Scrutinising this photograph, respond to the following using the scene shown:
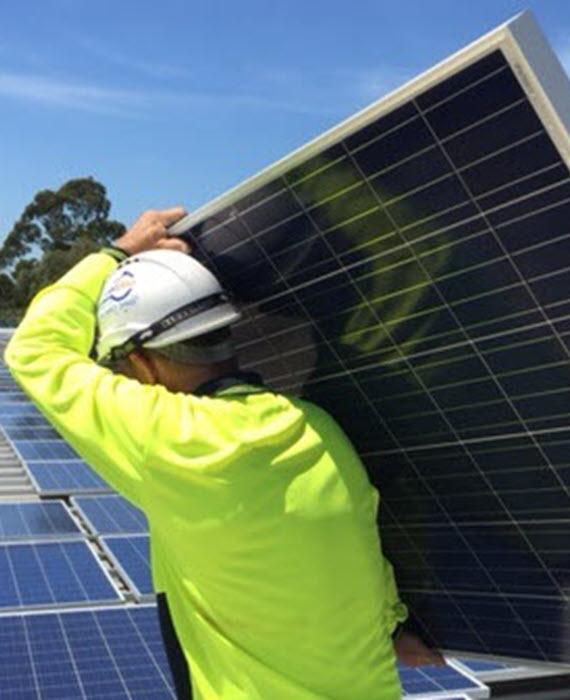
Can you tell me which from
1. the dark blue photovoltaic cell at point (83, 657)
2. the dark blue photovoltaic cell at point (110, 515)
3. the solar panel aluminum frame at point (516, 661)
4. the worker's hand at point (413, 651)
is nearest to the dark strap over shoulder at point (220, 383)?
the worker's hand at point (413, 651)

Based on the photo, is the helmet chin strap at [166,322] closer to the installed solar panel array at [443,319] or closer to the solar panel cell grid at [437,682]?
the installed solar panel array at [443,319]

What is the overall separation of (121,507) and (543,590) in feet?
26.6

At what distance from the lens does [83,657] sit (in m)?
6.84

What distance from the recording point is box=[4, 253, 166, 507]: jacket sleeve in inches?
104

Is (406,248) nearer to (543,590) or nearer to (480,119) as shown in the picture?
(480,119)

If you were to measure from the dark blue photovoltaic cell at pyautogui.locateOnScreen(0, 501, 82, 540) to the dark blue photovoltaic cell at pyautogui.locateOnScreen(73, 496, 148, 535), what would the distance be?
0.61 feet

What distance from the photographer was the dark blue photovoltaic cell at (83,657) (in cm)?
634

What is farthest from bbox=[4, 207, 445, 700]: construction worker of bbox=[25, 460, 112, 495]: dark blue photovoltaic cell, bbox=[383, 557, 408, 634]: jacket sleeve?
bbox=[25, 460, 112, 495]: dark blue photovoltaic cell

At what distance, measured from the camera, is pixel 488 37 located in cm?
215

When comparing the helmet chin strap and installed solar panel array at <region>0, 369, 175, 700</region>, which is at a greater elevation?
the helmet chin strap

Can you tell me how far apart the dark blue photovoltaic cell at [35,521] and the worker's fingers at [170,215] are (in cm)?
691

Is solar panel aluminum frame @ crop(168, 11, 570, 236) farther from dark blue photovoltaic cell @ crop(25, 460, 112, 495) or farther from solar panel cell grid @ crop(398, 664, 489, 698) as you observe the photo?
dark blue photovoltaic cell @ crop(25, 460, 112, 495)

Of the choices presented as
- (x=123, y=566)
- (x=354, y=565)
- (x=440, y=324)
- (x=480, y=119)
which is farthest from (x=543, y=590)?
(x=123, y=566)

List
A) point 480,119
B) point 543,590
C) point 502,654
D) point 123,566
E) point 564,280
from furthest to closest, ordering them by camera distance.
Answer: point 123,566 → point 502,654 → point 543,590 → point 564,280 → point 480,119
